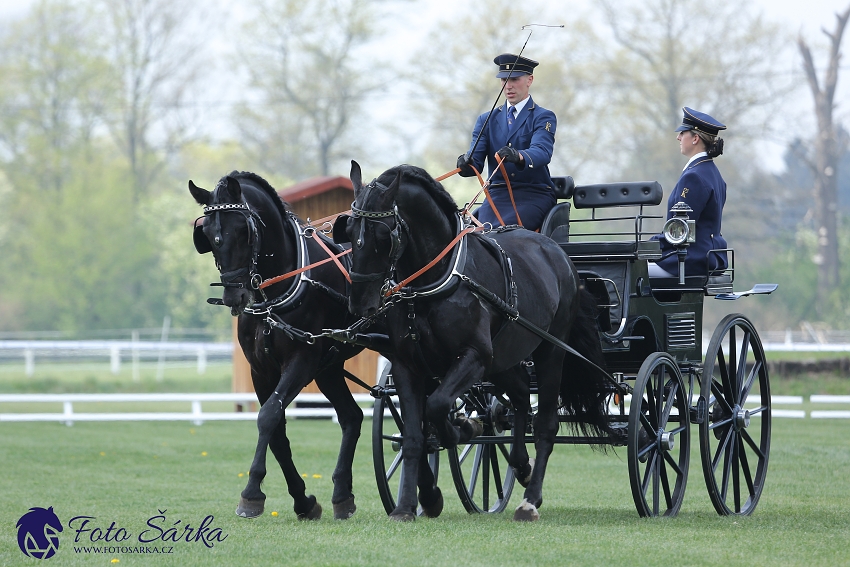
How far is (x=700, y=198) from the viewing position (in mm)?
7949

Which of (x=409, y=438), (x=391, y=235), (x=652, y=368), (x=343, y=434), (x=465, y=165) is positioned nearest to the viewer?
(x=391, y=235)

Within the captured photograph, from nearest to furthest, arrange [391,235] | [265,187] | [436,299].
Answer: [391,235] < [436,299] < [265,187]

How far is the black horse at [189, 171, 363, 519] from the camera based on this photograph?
6.59m

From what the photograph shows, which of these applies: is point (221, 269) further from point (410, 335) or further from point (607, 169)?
point (607, 169)

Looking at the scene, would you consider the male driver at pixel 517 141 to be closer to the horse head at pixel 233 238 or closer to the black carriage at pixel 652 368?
the black carriage at pixel 652 368

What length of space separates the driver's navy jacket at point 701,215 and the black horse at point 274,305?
2.34 metres

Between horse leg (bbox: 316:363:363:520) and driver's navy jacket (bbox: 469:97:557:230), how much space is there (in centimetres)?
156

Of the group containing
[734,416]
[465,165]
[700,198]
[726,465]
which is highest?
[465,165]

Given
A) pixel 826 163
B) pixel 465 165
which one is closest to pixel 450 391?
pixel 465 165

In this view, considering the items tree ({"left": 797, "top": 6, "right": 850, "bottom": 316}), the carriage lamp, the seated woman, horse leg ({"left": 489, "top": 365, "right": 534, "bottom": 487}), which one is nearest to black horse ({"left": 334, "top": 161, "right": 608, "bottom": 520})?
horse leg ({"left": 489, "top": 365, "right": 534, "bottom": 487})

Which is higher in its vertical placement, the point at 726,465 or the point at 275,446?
the point at 275,446

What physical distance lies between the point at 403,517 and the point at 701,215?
3217 mm

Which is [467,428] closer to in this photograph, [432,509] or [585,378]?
[432,509]

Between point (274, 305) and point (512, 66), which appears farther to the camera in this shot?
point (512, 66)
